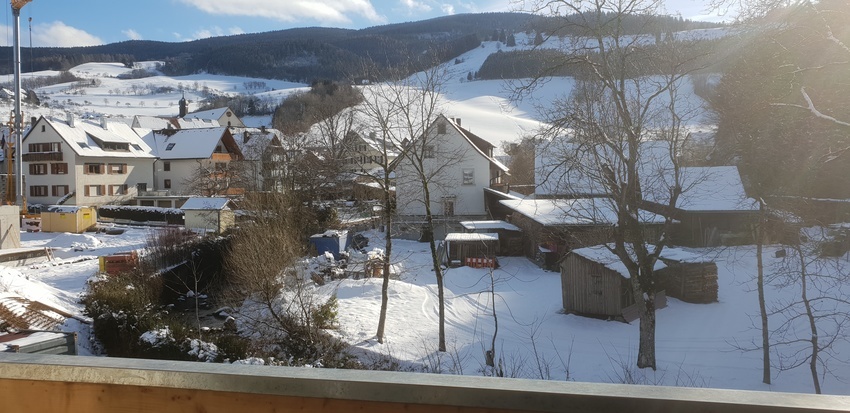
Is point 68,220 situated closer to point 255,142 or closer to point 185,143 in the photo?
point 185,143

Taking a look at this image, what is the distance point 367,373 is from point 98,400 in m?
1.08

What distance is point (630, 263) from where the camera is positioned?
12250 millimetres

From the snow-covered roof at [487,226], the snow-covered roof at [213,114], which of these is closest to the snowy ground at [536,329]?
the snow-covered roof at [487,226]

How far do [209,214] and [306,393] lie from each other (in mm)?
32884

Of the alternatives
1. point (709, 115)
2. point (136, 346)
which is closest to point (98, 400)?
point (136, 346)

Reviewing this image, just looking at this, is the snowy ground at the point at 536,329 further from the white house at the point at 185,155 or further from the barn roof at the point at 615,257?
the white house at the point at 185,155

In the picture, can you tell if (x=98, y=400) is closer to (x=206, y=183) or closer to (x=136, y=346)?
(x=136, y=346)

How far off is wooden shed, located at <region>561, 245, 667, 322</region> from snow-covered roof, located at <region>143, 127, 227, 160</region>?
135 feet

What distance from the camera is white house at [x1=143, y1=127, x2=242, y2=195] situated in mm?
50094

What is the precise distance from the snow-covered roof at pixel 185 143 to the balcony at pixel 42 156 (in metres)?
8.61

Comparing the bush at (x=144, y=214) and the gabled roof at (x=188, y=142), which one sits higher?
the gabled roof at (x=188, y=142)

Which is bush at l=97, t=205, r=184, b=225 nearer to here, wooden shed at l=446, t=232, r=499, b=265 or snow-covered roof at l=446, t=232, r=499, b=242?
snow-covered roof at l=446, t=232, r=499, b=242

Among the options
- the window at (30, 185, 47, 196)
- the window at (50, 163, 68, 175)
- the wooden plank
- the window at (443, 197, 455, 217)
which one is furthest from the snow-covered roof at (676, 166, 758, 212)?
the window at (30, 185, 47, 196)

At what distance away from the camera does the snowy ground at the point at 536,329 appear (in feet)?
39.4
